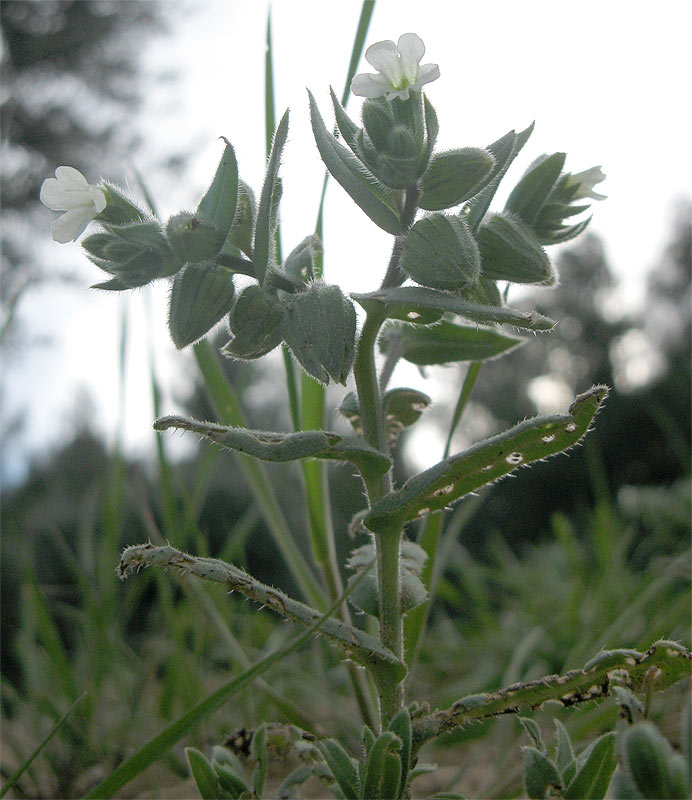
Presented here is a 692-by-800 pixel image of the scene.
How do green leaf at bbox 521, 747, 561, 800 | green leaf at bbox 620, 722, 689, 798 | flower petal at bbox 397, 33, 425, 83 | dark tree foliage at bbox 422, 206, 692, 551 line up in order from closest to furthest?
green leaf at bbox 620, 722, 689, 798 < green leaf at bbox 521, 747, 561, 800 < flower petal at bbox 397, 33, 425, 83 < dark tree foliage at bbox 422, 206, 692, 551

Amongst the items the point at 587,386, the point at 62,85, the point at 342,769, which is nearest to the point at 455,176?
the point at 342,769

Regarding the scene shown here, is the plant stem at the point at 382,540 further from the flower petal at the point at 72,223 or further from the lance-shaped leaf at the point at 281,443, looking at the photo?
the flower petal at the point at 72,223

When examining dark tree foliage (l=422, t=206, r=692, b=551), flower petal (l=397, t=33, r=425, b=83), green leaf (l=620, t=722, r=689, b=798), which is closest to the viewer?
green leaf (l=620, t=722, r=689, b=798)

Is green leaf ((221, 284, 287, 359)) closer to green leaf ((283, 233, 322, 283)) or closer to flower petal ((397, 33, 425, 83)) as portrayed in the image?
green leaf ((283, 233, 322, 283))

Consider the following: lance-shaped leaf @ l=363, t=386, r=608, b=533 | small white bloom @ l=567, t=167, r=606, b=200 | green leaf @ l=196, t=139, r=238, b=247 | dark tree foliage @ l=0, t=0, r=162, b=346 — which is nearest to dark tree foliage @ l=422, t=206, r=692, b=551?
small white bloom @ l=567, t=167, r=606, b=200

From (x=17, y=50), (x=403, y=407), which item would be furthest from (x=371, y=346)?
(x=17, y=50)

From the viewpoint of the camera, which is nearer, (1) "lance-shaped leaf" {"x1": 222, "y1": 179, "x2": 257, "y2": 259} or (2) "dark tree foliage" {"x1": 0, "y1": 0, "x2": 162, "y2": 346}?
(1) "lance-shaped leaf" {"x1": 222, "y1": 179, "x2": 257, "y2": 259}
